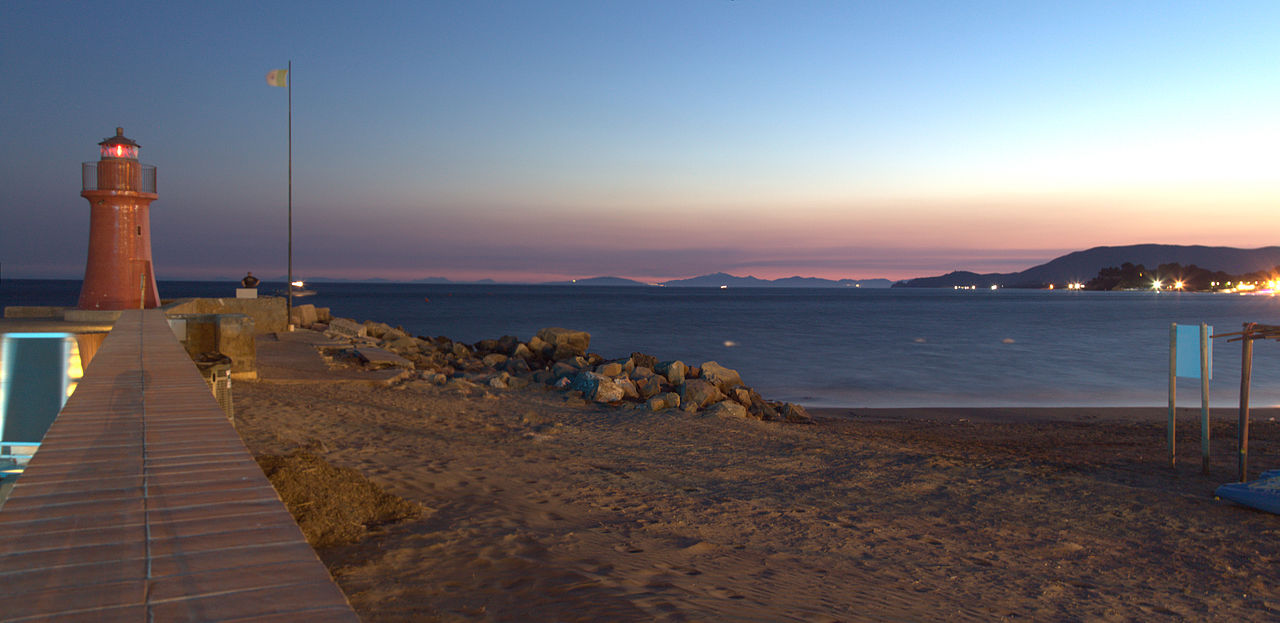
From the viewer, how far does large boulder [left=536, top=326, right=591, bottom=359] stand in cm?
1967

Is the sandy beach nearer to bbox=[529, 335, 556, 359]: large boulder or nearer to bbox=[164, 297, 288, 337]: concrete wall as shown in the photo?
bbox=[164, 297, 288, 337]: concrete wall

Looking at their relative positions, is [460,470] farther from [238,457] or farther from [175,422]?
[238,457]

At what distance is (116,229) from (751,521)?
13907 mm

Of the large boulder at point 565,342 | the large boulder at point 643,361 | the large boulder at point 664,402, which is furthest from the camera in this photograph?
the large boulder at point 565,342

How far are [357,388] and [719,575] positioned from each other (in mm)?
8385

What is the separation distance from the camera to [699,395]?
39.3 feet

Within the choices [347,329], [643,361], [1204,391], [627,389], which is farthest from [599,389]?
[347,329]

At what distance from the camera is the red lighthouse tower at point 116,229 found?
1373 cm

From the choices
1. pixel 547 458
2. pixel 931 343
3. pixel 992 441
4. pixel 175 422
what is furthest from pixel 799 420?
pixel 931 343

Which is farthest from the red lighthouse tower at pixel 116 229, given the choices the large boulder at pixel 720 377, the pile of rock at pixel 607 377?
the large boulder at pixel 720 377

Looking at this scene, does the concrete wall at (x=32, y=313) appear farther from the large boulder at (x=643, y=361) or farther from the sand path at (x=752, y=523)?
the large boulder at (x=643, y=361)

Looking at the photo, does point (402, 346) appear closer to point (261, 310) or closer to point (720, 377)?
point (261, 310)

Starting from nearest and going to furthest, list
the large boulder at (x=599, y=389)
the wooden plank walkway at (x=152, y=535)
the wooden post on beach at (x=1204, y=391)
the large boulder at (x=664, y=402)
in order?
the wooden plank walkway at (x=152, y=535), the wooden post on beach at (x=1204, y=391), the large boulder at (x=664, y=402), the large boulder at (x=599, y=389)

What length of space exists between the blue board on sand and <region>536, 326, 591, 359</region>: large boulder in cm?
1469
